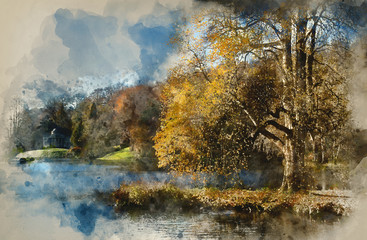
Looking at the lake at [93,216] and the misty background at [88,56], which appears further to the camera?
the misty background at [88,56]

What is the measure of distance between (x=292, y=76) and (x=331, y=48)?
0.63m

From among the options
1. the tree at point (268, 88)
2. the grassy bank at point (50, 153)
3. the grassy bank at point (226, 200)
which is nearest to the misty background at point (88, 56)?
the tree at point (268, 88)

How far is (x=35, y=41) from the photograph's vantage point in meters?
4.14

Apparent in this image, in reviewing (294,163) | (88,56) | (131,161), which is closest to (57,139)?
(131,161)

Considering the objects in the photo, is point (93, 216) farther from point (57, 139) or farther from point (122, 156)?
point (57, 139)

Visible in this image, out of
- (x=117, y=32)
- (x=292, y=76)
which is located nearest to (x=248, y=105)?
(x=292, y=76)

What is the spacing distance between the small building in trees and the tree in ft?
3.79

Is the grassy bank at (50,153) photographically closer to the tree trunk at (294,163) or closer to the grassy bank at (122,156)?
the grassy bank at (122,156)

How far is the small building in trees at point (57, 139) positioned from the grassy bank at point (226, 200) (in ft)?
2.93

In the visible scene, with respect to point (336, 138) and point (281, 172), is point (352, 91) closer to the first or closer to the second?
point (336, 138)

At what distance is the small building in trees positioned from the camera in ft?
13.0

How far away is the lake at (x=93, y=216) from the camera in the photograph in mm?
3898

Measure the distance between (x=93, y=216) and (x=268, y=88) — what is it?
8.98 ft

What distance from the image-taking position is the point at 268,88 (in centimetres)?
405
